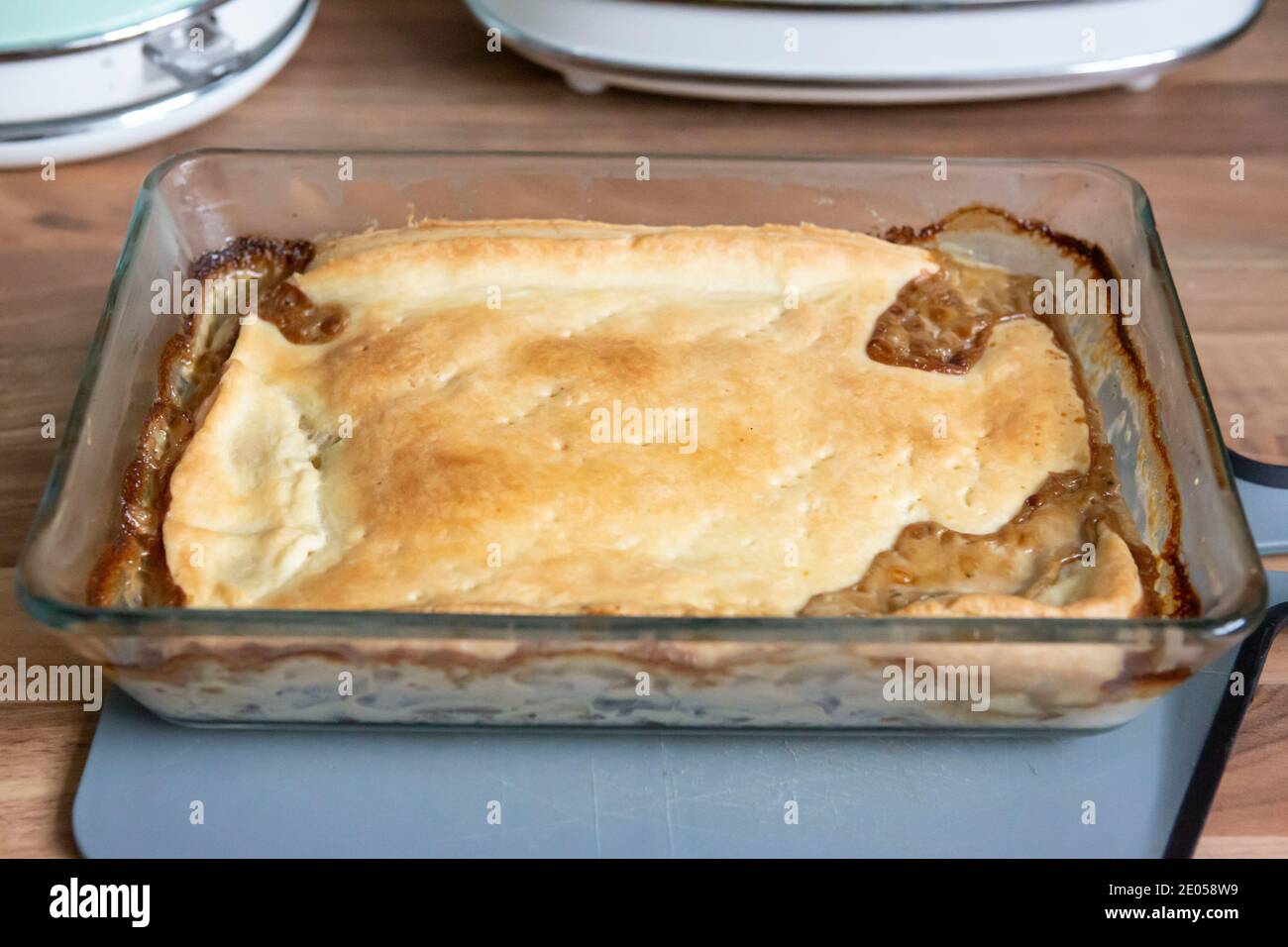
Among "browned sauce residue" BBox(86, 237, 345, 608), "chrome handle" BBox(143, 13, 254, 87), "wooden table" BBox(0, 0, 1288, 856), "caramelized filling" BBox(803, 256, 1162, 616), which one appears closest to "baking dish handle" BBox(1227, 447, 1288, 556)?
"wooden table" BBox(0, 0, 1288, 856)

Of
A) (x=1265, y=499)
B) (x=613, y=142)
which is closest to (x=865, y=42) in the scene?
(x=613, y=142)

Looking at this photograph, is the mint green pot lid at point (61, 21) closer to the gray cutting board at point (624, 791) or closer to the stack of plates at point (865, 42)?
the stack of plates at point (865, 42)

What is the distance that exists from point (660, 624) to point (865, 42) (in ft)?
2.92

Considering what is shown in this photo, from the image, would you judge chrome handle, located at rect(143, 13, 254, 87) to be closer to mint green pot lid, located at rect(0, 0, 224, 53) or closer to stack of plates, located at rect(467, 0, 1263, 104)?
mint green pot lid, located at rect(0, 0, 224, 53)

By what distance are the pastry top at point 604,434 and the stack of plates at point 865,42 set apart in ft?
1.10

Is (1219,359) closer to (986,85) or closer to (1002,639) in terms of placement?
(986,85)

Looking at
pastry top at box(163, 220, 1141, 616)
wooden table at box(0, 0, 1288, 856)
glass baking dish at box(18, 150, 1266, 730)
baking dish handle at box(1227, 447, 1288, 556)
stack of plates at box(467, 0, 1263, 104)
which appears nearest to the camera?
glass baking dish at box(18, 150, 1266, 730)

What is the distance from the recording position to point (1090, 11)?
4.82ft

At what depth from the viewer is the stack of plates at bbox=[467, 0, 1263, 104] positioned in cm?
144

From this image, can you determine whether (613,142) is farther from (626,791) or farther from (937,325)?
(626,791)

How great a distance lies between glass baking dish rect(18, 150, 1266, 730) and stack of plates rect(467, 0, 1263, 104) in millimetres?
279

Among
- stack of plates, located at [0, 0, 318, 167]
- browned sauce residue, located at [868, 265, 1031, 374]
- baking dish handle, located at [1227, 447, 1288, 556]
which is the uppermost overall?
stack of plates, located at [0, 0, 318, 167]

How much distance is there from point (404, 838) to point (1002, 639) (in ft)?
1.39

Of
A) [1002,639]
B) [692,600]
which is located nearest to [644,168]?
[692,600]
